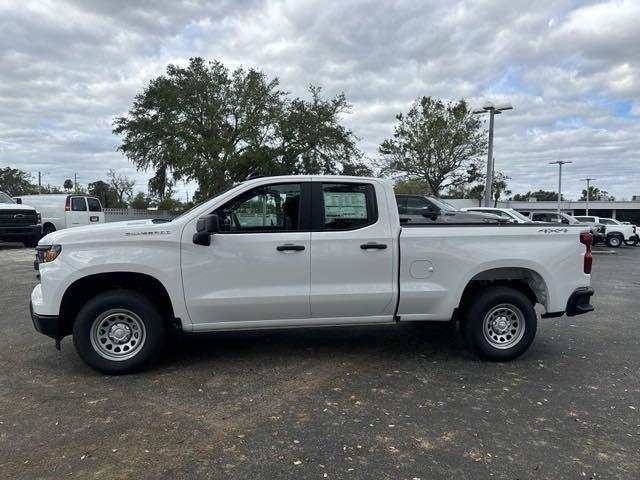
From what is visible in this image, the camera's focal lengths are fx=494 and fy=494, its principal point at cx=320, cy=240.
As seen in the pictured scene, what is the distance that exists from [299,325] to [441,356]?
169 cm

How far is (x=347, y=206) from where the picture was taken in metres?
5.05

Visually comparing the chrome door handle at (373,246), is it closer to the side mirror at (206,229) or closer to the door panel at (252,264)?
the door panel at (252,264)

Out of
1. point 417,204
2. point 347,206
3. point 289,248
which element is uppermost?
point 417,204

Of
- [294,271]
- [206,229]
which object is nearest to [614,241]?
[294,271]

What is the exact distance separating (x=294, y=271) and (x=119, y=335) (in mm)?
1780

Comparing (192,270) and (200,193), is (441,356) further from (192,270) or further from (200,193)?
(200,193)

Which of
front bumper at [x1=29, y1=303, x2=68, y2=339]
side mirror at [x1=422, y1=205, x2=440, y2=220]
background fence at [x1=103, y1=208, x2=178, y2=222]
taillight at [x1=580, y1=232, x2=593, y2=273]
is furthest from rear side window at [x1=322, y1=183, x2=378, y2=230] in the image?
background fence at [x1=103, y1=208, x2=178, y2=222]

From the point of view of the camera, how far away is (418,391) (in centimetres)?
443

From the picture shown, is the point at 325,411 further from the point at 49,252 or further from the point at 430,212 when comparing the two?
the point at 430,212

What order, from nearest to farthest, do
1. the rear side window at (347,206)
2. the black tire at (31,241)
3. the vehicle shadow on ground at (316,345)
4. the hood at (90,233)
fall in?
the hood at (90,233)
the rear side window at (347,206)
the vehicle shadow on ground at (316,345)
the black tire at (31,241)

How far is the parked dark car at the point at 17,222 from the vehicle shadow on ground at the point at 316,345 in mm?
14310

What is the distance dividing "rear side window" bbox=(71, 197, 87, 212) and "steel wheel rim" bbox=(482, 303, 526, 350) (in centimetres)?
1913

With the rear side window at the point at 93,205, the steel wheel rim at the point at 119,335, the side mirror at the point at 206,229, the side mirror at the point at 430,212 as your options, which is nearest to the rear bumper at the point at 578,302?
the side mirror at the point at 206,229

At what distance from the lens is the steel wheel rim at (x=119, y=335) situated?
4699 millimetres
